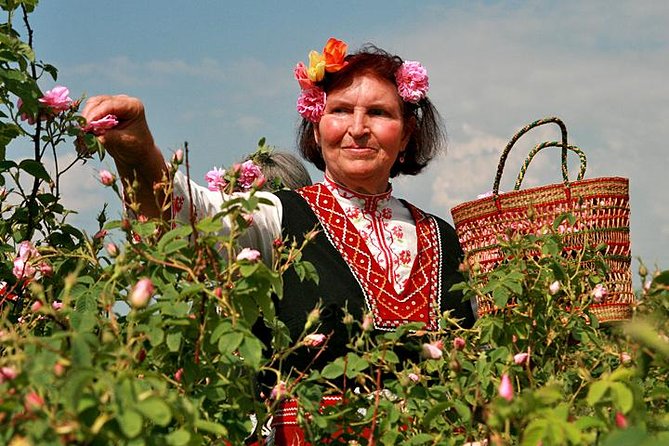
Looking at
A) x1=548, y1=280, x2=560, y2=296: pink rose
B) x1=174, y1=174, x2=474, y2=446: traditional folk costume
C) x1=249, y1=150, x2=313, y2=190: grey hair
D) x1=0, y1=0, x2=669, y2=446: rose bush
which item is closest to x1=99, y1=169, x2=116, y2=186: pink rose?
x1=0, y1=0, x2=669, y2=446: rose bush

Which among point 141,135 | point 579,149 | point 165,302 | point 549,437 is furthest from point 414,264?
point 549,437

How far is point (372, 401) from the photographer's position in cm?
188

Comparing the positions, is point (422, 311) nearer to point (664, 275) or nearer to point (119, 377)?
point (664, 275)

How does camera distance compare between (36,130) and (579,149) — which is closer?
(36,130)

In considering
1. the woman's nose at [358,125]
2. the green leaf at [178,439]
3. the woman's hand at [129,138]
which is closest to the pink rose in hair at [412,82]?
the woman's nose at [358,125]

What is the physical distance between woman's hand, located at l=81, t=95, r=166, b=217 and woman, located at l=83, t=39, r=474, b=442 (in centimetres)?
29

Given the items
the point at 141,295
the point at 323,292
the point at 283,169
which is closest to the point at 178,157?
the point at 141,295

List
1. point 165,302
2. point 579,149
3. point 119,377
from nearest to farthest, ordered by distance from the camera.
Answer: point 119,377
point 165,302
point 579,149

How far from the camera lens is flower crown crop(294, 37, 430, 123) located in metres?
3.25

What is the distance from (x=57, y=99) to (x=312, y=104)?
38.4 inches

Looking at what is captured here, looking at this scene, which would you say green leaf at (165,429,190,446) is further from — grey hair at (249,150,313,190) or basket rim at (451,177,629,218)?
grey hair at (249,150,313,190)

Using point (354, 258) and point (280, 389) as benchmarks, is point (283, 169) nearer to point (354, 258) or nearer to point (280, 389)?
point (354, 258)

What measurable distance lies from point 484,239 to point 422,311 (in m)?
0.39

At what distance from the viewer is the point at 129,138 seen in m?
2.34
